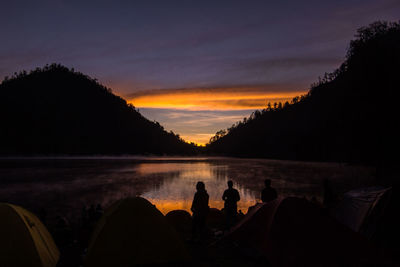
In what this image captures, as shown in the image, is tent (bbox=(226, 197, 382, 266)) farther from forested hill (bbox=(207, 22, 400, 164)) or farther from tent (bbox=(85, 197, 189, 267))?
forested hill (bbox=(207, 22, 400, 164))

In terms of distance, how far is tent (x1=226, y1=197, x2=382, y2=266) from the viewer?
745 centimetres

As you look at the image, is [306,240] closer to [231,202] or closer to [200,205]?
[200,205]

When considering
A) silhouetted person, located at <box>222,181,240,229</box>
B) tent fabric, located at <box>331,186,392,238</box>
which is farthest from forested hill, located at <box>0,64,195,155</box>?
tent fabric, located at <box>331,186,392,238</box>

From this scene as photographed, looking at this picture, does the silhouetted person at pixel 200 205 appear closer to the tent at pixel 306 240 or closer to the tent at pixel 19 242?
the tent at pixel 306 240

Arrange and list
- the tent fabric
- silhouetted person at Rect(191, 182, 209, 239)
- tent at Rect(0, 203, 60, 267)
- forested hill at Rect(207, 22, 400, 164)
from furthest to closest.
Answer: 1. forested hill at Rect(207, 22, 400, 164)
2. silhouetted person at Rect(191, 182, 209, 239)
3. the tent fabric
4. tent at Rect(0, 203, 60, 267)

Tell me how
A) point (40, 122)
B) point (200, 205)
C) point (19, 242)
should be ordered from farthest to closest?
point (40, 122) → point (200, 205) → point (19, 242)

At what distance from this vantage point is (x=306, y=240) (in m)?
7.57

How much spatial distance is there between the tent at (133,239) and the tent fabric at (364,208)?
5.54 m

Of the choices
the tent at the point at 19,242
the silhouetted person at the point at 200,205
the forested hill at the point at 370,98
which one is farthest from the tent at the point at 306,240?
the forested hill at the point at 370,98

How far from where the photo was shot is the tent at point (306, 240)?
745 centimetres

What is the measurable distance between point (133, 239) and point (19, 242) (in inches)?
102

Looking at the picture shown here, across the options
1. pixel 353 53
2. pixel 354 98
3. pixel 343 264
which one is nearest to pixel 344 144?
pixel 354 98

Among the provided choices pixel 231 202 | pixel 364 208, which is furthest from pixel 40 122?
pixel 364 208

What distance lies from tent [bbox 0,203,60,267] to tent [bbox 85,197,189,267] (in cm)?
114
